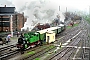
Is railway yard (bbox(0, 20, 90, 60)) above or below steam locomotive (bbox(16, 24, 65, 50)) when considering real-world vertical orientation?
below

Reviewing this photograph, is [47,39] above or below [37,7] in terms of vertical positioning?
below

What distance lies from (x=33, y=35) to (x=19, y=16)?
74.9 feet

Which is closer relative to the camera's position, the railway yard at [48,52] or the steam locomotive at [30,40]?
the railway yard at [48,52]

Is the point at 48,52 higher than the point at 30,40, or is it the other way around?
the point at 30,40

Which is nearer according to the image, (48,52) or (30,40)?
(48,52)

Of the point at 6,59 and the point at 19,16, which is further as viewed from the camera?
the point at 19,16

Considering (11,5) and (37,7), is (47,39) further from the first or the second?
(11,5)

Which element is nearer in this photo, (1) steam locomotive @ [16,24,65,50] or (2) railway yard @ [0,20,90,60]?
(2) railway yard @ [0,20,90,60]

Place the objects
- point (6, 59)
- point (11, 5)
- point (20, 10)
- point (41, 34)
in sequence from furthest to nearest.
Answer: point (11, 5) → point (20, 10) → point (41, 34) → point (6, 59)

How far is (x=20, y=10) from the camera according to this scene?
142 feet

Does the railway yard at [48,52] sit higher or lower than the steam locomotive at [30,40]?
lower

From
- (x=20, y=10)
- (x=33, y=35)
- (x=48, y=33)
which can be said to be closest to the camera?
(x=33, y=35)

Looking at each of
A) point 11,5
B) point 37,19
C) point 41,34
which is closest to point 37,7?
point 37,19

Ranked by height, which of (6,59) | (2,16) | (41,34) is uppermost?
(2,16)
